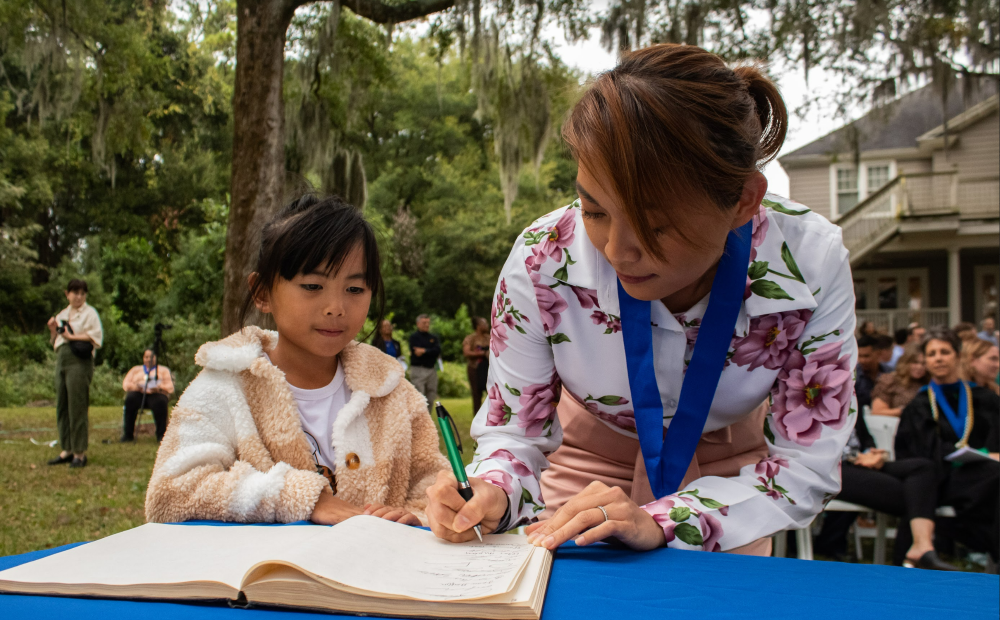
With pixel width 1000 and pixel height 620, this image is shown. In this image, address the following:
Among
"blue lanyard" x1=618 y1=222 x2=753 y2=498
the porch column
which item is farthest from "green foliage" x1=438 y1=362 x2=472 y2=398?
"blue lanyard" x1=618 y1=222 x2=753 y2=498

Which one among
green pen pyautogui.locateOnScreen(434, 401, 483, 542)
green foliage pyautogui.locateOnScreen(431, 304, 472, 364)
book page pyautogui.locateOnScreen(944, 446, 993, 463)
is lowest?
green foliage pyautogui.locateOnScreen(431, 304, 472, 364)

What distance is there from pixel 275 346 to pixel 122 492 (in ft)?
15.8

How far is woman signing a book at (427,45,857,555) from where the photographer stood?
1.14 metres

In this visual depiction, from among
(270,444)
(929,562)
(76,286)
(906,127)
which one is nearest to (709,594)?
(270,444)

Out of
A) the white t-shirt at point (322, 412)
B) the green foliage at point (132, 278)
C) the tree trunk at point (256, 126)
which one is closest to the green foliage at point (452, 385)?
the green foliage at point (132, 278)

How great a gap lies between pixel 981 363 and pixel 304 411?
14.2 feet

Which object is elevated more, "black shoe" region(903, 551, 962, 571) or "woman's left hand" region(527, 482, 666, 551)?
"woman's left hand" region(527, 482, 666, 551)

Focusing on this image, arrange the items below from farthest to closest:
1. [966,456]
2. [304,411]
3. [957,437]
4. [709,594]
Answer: [957,437] < [966,456] < [304,411] < [709,594]

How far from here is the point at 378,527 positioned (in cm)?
115

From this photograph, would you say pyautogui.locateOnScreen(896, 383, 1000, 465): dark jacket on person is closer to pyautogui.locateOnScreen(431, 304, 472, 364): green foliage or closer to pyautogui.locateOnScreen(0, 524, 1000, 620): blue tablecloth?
pyautogui.locateOnScreen(0, 524, 1000, 620): blue tablecloth

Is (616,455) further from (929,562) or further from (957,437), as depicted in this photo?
(957,437)

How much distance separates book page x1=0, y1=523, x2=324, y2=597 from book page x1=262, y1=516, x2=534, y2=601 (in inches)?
2.4

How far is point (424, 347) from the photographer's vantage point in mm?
10977

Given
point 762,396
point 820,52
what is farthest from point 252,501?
point 820,52
